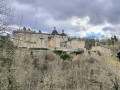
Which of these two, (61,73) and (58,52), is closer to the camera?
(61,73)

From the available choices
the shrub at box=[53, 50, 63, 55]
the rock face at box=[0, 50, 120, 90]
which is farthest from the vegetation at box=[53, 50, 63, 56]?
the rock face at box=[0, 50, 120, 90]

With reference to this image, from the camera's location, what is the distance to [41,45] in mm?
36062

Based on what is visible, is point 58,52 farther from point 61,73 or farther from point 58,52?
point 61,73

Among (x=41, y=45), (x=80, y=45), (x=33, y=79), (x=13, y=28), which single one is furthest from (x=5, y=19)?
(x=80, y=45)

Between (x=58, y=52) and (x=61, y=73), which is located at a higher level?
(x=58, y=52)

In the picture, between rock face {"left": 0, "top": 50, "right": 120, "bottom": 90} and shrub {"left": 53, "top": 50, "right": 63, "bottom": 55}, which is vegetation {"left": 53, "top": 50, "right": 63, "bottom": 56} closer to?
shrub {"left": 53, "top": 50, "right": 63, "bottom": 55}

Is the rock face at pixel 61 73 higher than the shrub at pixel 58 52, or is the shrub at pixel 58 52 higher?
the shrub at pixel 58 52

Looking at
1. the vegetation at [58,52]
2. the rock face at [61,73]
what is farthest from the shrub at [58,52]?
the rock face at [61,73]

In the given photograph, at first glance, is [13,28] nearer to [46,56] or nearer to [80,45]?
[46,56]

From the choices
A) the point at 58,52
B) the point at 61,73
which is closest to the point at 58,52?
the point at 58,52

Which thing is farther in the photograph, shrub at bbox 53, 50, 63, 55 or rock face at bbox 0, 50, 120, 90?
shrub at bbox 53, 50, 63, 55

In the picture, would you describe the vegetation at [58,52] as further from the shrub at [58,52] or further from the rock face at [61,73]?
the rock face at [61,73]

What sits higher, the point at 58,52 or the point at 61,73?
the point at 58,52

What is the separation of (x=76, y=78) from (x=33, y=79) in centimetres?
889
